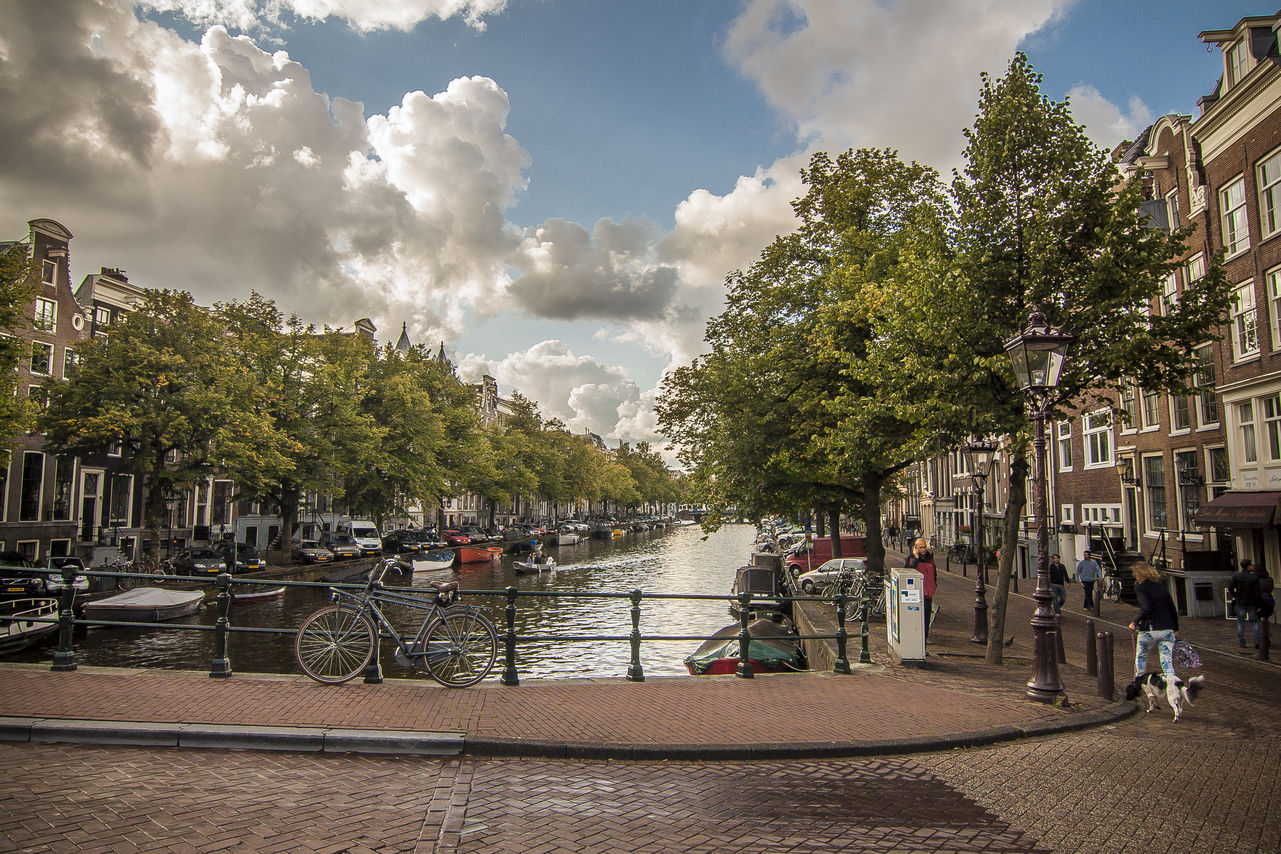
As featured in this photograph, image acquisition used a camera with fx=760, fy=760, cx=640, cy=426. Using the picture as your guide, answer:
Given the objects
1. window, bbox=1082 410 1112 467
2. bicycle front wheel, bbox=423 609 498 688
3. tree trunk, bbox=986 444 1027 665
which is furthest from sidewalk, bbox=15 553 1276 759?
window, bbox=1082 410 1112 467

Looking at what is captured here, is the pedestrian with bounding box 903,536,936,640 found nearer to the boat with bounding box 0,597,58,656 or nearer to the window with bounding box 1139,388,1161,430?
the window with bounding box 1139,388,1161,430

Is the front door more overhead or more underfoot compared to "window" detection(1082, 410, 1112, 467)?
more underfoot

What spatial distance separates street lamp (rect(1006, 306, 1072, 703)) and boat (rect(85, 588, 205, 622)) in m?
26.0

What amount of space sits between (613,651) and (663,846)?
1789cm

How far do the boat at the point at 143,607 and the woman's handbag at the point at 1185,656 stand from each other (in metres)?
27.5

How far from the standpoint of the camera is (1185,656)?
957 cm

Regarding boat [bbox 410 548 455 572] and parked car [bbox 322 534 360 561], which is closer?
parked car [bbox 322 534 360 561]

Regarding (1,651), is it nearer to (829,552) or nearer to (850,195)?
(850,195)

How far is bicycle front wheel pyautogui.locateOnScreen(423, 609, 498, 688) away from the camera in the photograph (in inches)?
381

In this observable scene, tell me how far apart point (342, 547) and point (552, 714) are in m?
41.5

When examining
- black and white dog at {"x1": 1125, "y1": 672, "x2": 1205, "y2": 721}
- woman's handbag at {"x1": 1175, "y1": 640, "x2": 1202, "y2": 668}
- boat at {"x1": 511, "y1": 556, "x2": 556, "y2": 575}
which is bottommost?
boat at {"x1": 511, "y1": 556, "x2": 556, "y2": 575}

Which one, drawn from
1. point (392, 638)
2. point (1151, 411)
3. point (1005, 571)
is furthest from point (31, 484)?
point (1151, 411)

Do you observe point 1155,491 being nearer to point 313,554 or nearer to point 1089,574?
point 1089,574

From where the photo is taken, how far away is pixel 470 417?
187ft
